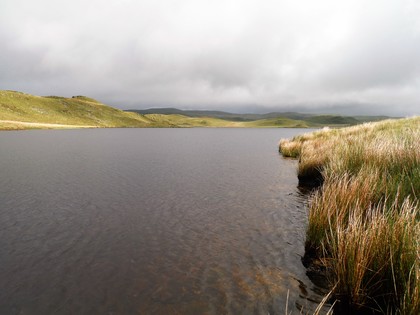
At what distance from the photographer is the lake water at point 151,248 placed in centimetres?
626

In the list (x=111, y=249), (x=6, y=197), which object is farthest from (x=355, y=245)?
(x=6, y=197)

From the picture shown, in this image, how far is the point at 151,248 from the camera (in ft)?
29.3

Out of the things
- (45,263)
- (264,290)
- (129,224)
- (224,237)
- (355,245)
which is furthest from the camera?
(129,224)

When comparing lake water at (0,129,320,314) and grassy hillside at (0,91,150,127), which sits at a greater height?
grassy hillside at (0,91,150,127)

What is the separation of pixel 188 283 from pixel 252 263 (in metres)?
1.99

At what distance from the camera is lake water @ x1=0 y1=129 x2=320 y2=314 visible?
626 centimetres

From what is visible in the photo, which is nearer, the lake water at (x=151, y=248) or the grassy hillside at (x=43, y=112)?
the lake water at (x=151, y=248)

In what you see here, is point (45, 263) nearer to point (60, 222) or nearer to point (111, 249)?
point (111, 249)

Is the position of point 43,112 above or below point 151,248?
above

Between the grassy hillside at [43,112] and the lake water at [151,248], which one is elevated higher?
the grassy hillside at [43,112]

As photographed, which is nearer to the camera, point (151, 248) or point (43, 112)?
point (151, 248)

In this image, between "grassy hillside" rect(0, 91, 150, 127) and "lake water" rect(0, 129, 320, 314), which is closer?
"lake water" rect(0, 129, 320, 314)

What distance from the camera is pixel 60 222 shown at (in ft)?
36.2

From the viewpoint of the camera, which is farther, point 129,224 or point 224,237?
point 129,224
